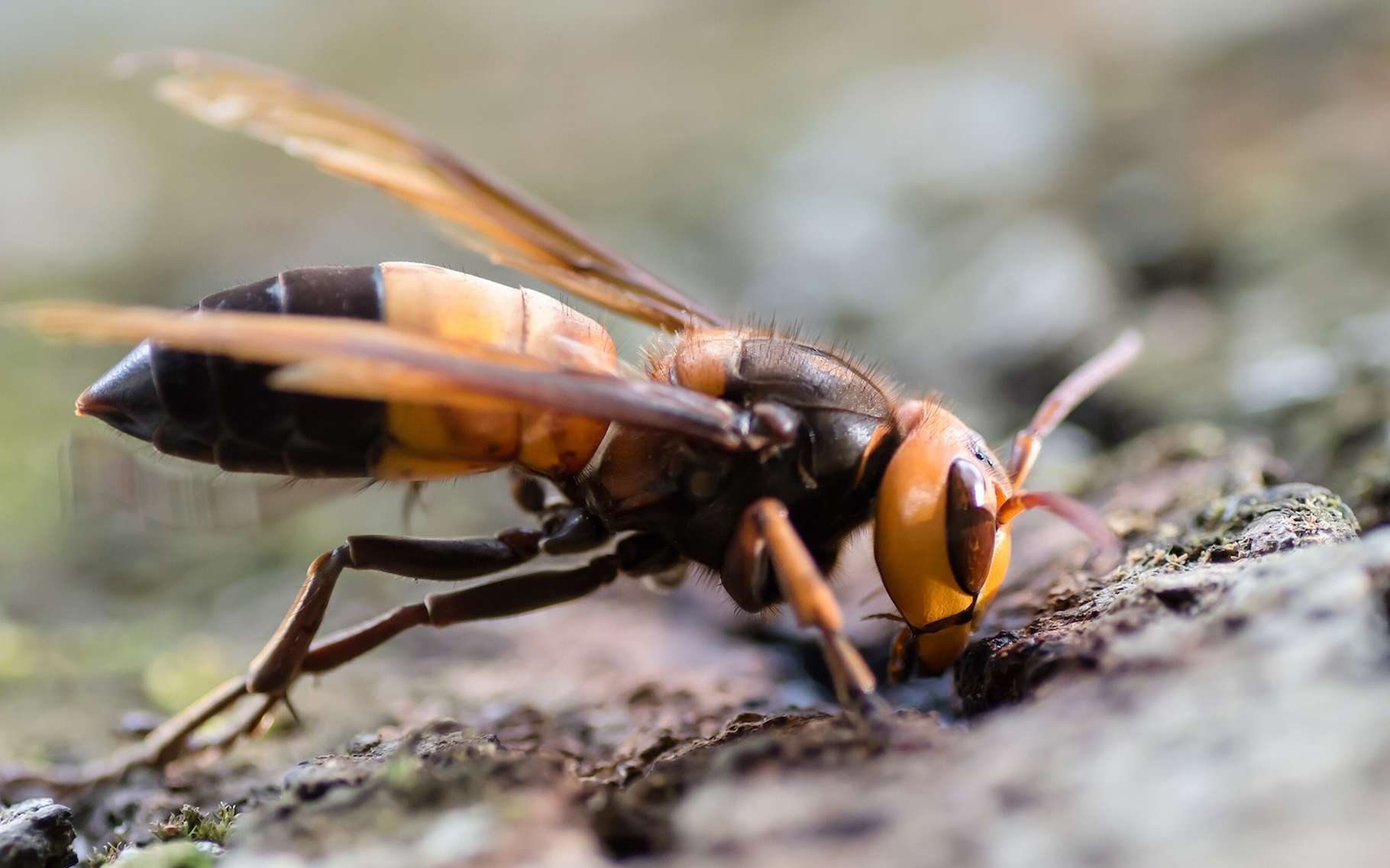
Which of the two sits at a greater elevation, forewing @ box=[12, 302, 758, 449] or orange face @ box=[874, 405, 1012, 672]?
forewing @ box=[12, 302, 758, 449]

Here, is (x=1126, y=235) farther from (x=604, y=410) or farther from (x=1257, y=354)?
(x=604, y=410)

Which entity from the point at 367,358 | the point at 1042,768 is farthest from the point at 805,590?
the point at 367,358

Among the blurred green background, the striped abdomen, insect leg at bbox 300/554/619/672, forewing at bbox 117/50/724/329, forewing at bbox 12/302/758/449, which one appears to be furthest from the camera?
the blurred green background

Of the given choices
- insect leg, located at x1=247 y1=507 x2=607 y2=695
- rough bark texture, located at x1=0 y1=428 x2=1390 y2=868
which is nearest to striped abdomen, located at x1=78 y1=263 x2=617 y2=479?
insect leg, located at x1=247 y1=507 x2=607 y2=695

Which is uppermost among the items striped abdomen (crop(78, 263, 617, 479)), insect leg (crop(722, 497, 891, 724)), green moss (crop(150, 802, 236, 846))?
striped abdomen (crop(78, 263, 617, 479))

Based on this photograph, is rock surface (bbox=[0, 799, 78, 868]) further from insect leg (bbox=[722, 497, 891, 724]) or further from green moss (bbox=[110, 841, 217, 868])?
insect leg (bbox=[722, 497, 891, 724])

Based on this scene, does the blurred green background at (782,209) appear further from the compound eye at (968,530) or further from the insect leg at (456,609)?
the compound eye at (968,530)
